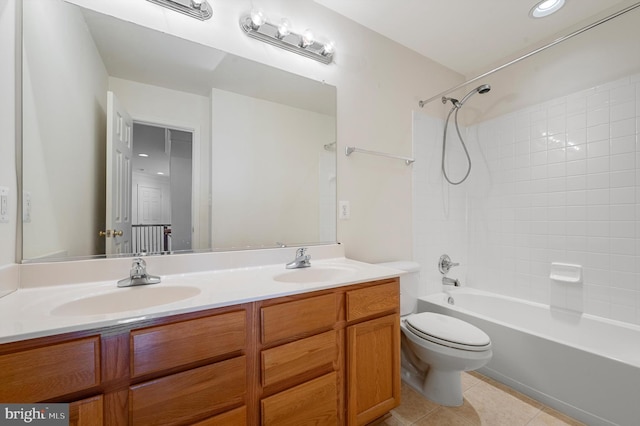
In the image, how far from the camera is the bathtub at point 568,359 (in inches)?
51.3

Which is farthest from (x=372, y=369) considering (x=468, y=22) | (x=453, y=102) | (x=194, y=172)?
(x=468, y=22)

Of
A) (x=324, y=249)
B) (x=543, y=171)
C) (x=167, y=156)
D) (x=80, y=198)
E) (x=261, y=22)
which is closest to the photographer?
(x=80, y=198)

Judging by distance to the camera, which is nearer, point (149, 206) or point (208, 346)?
point (208, 346)

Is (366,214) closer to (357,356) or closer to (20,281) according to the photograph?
(357,356)

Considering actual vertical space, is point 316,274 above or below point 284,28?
below

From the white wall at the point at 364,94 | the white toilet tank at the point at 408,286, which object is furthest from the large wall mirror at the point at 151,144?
the white toilet tank at the point at 408,286

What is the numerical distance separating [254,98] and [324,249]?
3.29 ft

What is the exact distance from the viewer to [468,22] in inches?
73.5

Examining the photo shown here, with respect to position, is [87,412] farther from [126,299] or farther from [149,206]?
[149,206]

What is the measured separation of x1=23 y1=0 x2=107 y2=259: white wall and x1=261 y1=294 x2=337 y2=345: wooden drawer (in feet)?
2.69

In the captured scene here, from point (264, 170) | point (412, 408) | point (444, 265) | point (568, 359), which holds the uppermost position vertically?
point (264, 170)

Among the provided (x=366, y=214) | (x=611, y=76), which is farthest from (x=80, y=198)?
(x=611, y=76)

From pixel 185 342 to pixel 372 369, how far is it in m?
0.88

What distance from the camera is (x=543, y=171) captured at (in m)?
2.06
